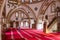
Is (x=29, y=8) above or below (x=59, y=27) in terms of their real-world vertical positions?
above

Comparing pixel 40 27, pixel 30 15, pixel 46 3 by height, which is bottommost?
pixel 40 27

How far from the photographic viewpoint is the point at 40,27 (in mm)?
30156

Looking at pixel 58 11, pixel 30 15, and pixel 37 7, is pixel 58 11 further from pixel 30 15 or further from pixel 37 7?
pixel 30 15

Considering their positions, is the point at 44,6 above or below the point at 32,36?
above

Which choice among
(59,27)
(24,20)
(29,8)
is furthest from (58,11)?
(24,20)

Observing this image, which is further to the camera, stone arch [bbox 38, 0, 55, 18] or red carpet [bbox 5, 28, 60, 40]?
stone arch [bbox 38, 0, 55, 18]

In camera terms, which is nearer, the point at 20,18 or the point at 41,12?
the point at 41,12

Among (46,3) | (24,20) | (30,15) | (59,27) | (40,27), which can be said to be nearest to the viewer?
(59,27)

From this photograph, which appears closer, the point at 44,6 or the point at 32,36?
the point at 32,36

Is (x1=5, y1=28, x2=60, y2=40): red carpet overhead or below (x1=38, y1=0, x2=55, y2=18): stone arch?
below

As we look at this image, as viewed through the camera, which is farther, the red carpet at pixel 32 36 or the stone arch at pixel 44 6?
the stone arch at pixel 44 6

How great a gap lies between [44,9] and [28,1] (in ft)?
15.8

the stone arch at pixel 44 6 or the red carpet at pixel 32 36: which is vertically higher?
the stone arch at pixel 44 6

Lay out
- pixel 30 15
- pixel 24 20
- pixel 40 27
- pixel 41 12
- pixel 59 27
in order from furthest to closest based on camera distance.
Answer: pixel 24 20
pixel 30 15
pixel 40 27
pixel 41 12
pixel 59 27
